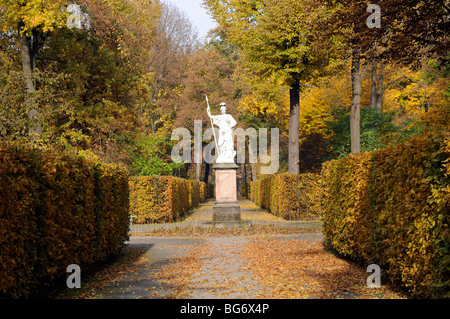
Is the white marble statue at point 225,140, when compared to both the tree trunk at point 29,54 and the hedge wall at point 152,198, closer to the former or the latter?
the hedge wall at point 152,198

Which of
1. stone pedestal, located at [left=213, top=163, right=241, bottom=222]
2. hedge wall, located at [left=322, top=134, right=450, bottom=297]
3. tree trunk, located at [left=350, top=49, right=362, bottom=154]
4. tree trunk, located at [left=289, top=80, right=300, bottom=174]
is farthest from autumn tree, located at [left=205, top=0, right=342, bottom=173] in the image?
hedge wall, located at [left=322, top=134, right=450, bottom=297]

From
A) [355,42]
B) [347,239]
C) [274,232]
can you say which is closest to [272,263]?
[347,239]

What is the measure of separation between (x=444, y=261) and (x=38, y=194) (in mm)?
4892

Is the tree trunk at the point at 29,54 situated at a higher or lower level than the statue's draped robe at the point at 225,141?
higher

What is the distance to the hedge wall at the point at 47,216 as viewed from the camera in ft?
16.4

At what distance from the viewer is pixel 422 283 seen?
17.2 feet

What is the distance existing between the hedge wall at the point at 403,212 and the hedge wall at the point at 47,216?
4654 millimetres

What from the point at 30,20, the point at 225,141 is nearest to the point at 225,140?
the point at 225,141

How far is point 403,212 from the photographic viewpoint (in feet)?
19.8

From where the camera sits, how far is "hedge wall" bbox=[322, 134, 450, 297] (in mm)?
4953

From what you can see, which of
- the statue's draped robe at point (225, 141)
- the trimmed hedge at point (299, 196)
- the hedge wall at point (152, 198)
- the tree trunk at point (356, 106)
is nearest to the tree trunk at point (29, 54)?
the hedge wall at point (152, 198)

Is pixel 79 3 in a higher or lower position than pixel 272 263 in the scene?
higher

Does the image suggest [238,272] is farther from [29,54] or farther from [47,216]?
[29,54]
